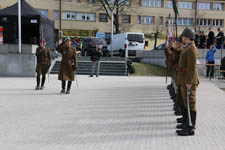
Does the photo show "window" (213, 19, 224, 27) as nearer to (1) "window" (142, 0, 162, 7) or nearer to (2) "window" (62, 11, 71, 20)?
(1) "window" (142, 0, 162, 7)

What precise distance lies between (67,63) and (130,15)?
4756cm

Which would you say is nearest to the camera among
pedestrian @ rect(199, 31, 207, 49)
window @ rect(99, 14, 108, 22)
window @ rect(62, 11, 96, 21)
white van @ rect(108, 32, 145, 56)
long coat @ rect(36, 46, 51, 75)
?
long coat @ rect(36, 46, 51, 75)

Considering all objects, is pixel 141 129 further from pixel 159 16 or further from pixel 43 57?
pixel 159 16

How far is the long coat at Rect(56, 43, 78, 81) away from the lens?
439 inches

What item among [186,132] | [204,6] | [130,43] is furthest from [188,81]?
[204,6]

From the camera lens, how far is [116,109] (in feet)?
27.8

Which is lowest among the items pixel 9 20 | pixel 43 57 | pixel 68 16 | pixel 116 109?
pixel 116 109

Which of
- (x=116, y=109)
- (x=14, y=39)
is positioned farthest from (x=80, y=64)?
(x=116, y=109)

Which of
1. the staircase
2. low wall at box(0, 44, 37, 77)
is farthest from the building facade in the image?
low wall at box(0, 44, 37, 77)

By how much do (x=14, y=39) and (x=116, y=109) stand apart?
1535 cm

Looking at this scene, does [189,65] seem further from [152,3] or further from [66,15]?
[152,3]

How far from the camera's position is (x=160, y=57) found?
23.6m

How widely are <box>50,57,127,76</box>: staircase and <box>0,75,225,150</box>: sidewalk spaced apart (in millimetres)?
10894

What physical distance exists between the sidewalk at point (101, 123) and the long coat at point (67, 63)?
2.35ft
